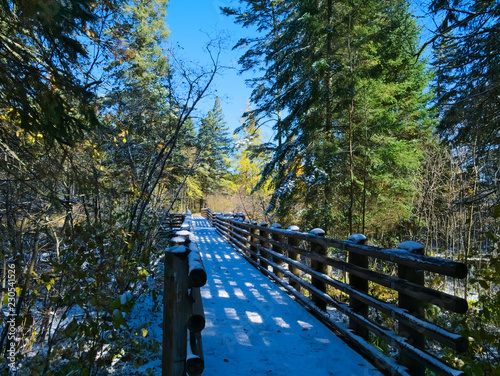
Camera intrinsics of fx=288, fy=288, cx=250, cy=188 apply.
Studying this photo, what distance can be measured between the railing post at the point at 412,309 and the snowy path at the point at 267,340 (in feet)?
1.19

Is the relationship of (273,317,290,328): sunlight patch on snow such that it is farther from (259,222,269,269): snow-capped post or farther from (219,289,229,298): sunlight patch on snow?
(259,222,269,269): snow-capped post

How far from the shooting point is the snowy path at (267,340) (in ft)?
8.86

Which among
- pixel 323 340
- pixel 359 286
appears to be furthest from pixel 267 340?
pixel 359 286

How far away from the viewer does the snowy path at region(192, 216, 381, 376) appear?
2.70m

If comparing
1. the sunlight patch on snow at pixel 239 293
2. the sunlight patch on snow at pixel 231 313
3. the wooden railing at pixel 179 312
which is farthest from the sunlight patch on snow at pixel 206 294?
the wooden railing at pixel 179 312

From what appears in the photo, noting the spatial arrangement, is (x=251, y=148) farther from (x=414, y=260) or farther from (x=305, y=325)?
(x=414, y=260)

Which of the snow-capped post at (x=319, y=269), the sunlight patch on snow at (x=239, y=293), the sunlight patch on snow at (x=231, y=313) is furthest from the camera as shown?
the sunlight patch on snow at (x=239, y=293)

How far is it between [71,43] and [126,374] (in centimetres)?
373

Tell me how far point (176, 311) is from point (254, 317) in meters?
2.19

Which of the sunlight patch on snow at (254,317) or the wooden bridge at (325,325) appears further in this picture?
the sunlight patch on snow at (254,317)

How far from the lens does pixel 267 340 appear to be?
3238 millimetres

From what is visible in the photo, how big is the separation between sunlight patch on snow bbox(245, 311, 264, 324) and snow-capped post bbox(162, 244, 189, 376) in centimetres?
190

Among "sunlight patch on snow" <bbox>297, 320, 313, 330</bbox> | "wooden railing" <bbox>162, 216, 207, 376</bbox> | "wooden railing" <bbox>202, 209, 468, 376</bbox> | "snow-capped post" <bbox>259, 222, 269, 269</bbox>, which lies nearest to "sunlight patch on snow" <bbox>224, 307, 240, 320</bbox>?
"sunlight patch on snow" <bbox>297, 320, 313, 330</bbox>

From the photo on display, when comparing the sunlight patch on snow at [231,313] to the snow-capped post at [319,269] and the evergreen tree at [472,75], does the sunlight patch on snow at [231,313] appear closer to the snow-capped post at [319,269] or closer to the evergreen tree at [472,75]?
the snow-capped post at [319,269]
